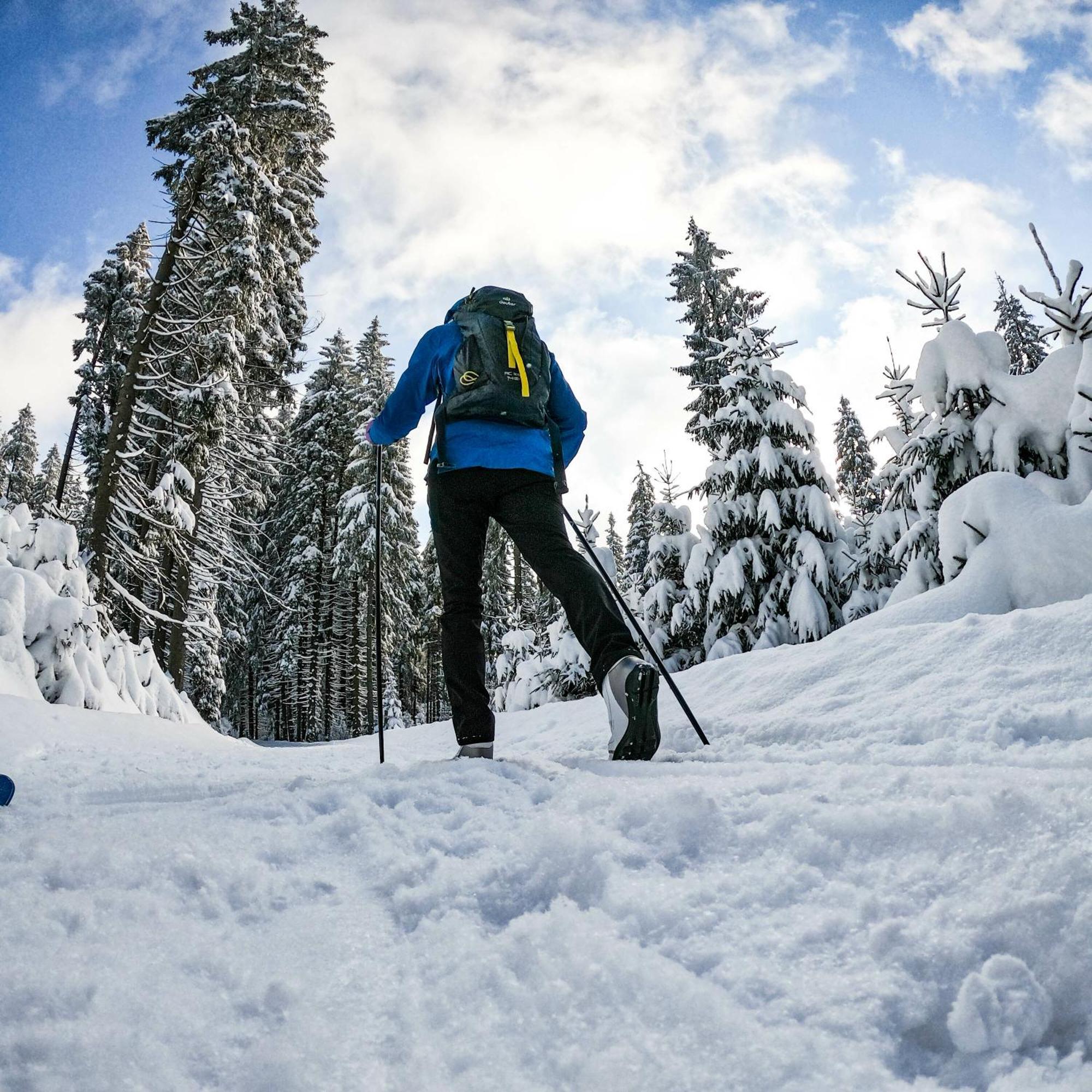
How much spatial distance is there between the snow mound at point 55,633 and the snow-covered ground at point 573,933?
192 inches

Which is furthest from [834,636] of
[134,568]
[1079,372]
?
[134,568]

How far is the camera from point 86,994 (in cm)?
93

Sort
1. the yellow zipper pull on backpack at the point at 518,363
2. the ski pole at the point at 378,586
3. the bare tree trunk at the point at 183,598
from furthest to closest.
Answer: the bare tree trunk at the point at 183,598
the ski pole at the point at 378,586
the yellow zipper pull on backpack at the point at 518,363

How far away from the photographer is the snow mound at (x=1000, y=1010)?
818mm

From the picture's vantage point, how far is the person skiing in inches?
112

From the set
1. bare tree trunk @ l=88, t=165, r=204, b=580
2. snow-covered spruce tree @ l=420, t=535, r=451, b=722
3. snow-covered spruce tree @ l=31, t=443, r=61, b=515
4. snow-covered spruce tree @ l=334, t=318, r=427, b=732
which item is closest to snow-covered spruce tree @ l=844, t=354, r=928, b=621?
bare tree trunk @ l=88, t=165, r=204, b=580

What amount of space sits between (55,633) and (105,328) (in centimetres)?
2350

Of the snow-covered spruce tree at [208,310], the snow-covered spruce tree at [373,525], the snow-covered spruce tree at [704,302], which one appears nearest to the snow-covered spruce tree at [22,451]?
the snow-covered spruce tree at [373,525]

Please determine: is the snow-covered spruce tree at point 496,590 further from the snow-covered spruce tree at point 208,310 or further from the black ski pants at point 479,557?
the black ski pants at point 479,557

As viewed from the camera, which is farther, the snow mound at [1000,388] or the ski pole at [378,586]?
the snow mound at [1000,388]

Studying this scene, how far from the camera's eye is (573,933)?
1.09m

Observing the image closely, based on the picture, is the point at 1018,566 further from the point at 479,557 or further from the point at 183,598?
the point at 183,598

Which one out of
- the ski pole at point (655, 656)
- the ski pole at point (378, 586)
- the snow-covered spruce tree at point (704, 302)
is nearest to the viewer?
the ski pole at point (655, 656)

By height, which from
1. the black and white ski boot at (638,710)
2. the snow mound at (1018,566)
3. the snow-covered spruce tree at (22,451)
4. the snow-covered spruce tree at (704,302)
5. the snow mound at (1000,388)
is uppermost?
the snow-covered spruce tree at (22,451)
